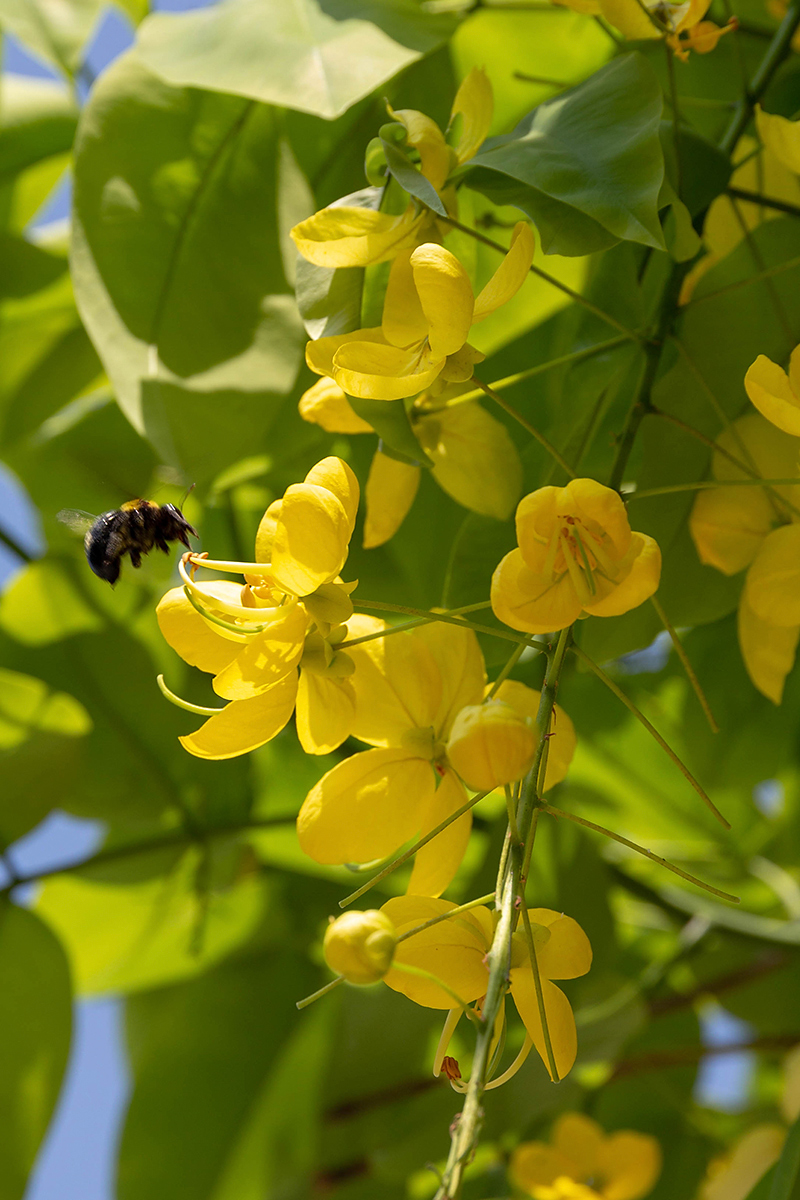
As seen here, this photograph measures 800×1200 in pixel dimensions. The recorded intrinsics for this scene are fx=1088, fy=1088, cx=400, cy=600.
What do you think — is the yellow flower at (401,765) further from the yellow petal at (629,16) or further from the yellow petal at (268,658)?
the yellow petal at (629,16)

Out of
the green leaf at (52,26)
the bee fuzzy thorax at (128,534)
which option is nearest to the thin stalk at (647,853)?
the bee fuzzy thorax at (128,534)

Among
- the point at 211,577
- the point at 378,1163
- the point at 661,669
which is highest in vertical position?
the point at 211,577

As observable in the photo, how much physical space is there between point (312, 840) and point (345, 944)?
0.27 feet

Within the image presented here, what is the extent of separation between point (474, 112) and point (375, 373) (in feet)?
0.37

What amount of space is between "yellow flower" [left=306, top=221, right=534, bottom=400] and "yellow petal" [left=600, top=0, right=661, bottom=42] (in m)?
0.12

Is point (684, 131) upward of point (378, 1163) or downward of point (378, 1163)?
upward

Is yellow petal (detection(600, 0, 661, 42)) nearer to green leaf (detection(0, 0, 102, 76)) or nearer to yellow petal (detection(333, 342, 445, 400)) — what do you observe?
yellow petal (detection(333, 342, 445, 400))

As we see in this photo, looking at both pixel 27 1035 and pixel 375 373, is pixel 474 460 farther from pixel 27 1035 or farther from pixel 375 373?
pixel 27 1035

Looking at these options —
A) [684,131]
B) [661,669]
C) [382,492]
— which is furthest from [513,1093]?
[684,131]

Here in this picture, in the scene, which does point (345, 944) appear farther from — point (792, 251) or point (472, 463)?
point (792, 251)

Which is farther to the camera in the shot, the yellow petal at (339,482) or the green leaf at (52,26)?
the green leaf at (52,26)

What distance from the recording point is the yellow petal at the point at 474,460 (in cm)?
38

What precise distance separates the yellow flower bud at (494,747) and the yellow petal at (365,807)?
6 cm

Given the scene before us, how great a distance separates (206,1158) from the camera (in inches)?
26.6
